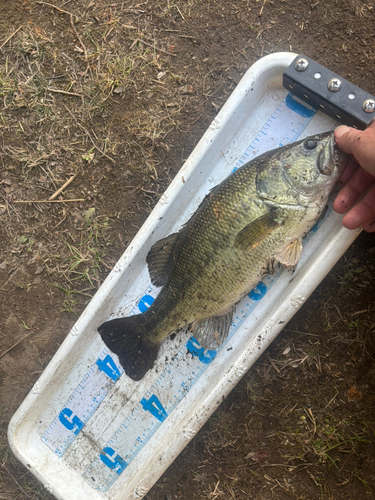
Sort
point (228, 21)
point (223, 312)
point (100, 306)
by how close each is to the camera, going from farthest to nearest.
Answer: point (228, 21) < point (100, 306) < point (223, 312)

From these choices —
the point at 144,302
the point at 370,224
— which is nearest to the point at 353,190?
the point at 370,224

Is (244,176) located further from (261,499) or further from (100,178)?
(261,499)

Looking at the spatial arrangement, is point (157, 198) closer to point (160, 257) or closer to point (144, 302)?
point (160, 257)

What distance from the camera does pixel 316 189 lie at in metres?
2.10

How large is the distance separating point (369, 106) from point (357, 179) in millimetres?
429

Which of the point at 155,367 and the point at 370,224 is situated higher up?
the point at 370,224

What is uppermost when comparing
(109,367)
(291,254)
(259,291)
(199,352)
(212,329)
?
(291,254)

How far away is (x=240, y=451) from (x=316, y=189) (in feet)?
6.38

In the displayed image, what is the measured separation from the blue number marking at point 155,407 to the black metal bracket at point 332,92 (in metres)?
2.29

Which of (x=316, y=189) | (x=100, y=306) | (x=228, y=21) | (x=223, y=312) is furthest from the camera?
(x=228, y=21)

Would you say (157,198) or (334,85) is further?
(157,198)

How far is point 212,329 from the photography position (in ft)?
7.96

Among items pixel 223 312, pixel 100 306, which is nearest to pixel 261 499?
pixel 223 312

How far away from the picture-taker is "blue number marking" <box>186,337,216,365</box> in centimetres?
257
